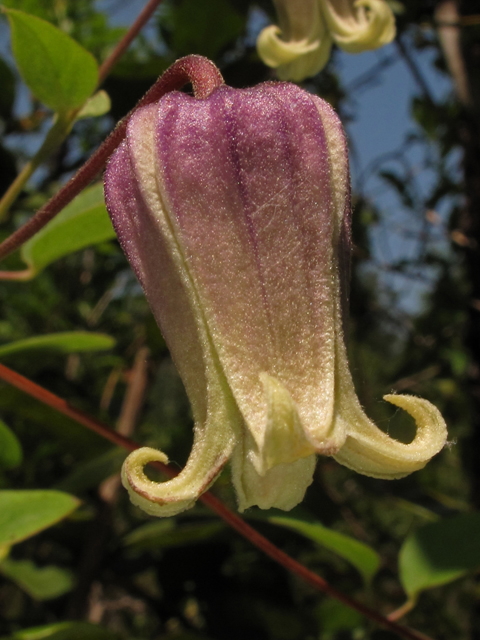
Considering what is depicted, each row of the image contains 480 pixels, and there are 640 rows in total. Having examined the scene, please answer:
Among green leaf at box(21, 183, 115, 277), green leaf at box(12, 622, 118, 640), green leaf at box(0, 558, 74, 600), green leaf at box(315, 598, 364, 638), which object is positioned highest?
green leaf at box(21, 183, 115, 277)

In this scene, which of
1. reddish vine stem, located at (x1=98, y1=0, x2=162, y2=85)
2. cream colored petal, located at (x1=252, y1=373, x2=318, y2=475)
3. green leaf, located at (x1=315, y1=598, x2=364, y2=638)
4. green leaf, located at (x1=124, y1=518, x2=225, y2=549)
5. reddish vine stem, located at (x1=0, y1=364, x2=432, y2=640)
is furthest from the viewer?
green leaf, located at (x1=315, y1=598, x2=364, y2=638)

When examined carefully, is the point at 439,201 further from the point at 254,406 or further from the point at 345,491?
the point at 254,406

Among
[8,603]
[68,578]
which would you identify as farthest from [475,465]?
[8,603]

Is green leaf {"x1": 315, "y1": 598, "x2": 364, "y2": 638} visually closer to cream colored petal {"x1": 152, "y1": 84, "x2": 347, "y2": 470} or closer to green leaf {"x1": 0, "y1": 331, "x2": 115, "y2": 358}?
green leaf {"x1": 0, "y1": 331, "x2": 115, "y2": 358}

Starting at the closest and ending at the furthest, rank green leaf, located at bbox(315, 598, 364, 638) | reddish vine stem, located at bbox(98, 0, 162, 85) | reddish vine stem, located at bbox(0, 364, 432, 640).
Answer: reddish vine stem, located at bbox(0, 364, 432, 640) → reddish vine stem, located at bbox(98, 0, 162, 85) → green leaf, located at bbox(315, 598, 364, 638)

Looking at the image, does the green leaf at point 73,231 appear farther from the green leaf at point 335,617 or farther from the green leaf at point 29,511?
the green leaf at point 335,617

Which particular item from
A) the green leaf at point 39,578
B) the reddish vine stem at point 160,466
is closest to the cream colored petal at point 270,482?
the reddish vine stem at point 160,466

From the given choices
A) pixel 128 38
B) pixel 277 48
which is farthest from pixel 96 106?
pixel 277 48

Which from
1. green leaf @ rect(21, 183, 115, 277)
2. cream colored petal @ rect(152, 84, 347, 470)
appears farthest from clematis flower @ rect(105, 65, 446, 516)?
green leaf @ rect(21, 183, 115, 277)
